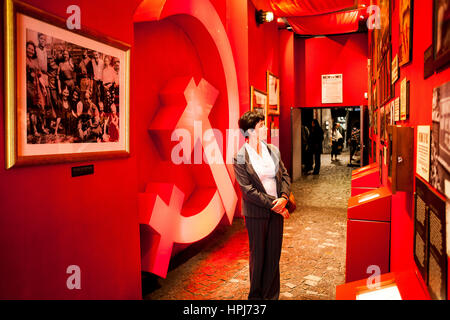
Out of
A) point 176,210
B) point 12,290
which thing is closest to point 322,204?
point 176,210

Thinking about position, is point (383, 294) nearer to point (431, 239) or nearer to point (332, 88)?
point (431, 239)

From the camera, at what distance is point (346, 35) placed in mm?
9406

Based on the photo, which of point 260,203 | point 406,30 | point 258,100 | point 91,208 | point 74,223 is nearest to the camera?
point 406,30

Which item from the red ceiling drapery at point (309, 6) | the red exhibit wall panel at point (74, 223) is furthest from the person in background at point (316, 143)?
the red exhibit wall panel at point (74, 223)

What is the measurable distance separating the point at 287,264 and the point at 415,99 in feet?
8.49

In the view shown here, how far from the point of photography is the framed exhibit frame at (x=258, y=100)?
6.01m

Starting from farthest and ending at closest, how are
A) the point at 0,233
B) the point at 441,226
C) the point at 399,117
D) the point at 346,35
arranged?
the point at 346,35
the point at 399,117
the point at 0,233
the point at 441,226

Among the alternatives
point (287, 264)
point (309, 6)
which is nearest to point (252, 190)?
point (287, 264)

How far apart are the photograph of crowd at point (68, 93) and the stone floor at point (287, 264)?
1634mm

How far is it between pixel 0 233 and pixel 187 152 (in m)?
2.26

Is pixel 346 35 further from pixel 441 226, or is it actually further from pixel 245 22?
pixel 441 226

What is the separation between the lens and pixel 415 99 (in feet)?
5.79

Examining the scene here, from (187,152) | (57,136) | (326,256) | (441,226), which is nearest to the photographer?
(441,226)

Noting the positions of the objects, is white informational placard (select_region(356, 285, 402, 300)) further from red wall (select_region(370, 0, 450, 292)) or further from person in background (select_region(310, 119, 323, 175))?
person in background (select_region(310, 119, 323, 175))
